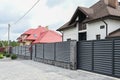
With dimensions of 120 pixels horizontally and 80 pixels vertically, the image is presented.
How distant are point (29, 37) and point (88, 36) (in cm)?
3152

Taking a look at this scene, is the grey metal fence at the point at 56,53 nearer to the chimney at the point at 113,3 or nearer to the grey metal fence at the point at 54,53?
the grey metal fence at the point at 54,53

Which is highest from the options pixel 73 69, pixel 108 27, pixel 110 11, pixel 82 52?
pixel 110 11

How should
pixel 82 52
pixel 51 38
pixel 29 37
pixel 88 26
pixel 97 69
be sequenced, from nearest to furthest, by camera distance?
1. pixel 97 69
2. pixel 82 52
3. pixel 88 26
4. pixel 51 38
5. pixel 29 37

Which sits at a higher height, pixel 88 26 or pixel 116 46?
Result: pixel 88 26

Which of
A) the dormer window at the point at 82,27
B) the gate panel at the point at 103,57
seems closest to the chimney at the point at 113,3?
the dormer window at the point at 82,27

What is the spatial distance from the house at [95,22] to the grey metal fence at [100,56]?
6.09m

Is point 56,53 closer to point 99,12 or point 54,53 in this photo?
point 54,53

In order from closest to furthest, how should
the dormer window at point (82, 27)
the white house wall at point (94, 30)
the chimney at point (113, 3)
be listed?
the white house wall at point (94, 30) → the chimney at point (113, 3) → the dormer window at point (82, 27)

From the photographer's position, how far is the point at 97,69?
958 centimetres

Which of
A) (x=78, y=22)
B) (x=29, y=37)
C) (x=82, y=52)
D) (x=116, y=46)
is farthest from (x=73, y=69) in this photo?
(x=29, y=37)

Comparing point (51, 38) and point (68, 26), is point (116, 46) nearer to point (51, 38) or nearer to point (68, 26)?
point (68, 26)

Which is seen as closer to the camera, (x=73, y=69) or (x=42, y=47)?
(x=73, y=69)

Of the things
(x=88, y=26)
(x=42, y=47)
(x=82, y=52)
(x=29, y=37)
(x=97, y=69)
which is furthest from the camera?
(x=29, y=37)

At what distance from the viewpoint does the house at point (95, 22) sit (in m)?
16.6
